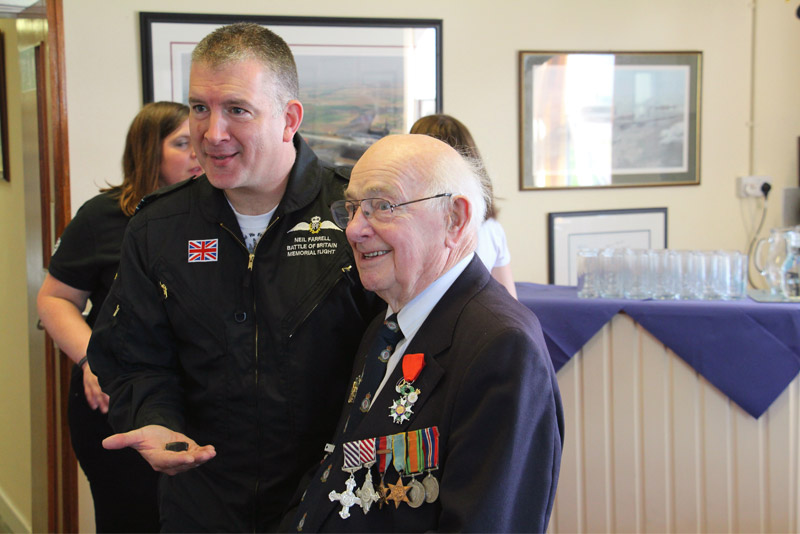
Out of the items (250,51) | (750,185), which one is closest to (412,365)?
(250,51)

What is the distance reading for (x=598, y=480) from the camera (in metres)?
2.72

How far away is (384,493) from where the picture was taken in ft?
4.42

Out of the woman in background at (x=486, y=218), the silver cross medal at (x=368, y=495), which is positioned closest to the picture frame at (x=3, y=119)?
the woman in background at (x=486, y=218)

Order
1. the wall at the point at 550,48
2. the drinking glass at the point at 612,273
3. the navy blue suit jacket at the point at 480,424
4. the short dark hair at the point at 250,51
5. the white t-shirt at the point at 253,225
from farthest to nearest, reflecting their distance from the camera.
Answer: the wall at the point at 550,48, the drinking glass at the point at 612,273, the white t-shirt at the point at 253,225, the short dark hair at the point at 250,51, the navy blue suit jacket at the point at 480,424

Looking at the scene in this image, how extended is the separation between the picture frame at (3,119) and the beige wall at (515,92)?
0.12 metres

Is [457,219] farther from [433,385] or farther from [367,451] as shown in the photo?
[367,451]

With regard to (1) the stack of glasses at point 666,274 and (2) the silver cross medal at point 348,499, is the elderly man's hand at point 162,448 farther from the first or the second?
(1) the stack of glasses at point 666,274

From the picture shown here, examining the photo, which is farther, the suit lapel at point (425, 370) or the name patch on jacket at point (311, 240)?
the name patch on jacket at point (311, 240)

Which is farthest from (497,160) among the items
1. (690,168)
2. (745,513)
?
(745,513)

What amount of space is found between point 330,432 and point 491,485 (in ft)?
1.85

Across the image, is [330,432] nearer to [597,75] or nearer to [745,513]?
[745,513]

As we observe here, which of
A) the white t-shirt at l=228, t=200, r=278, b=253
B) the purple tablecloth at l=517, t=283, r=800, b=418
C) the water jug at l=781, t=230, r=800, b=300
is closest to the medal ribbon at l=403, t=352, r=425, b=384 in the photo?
the white t-shirt at l=228, t=200, r=278, b=253

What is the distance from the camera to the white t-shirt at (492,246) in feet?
8.98

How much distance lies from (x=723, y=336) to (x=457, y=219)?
1.51 m
